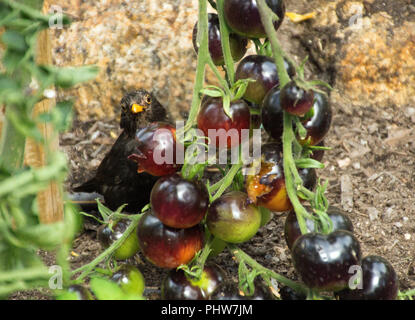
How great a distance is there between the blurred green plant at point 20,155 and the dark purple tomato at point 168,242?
49 cm

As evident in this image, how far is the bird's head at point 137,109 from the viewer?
7.24 feet

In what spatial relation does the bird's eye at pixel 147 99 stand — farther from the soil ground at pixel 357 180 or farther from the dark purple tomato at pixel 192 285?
the dark purple tomato at pixel 192 285

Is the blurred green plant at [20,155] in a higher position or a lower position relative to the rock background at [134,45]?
lower

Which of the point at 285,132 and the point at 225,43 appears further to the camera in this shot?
the point at 225,43

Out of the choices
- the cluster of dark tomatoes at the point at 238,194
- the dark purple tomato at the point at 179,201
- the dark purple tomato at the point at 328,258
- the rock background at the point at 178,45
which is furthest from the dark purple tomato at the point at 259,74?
the rock background at the point at 178,45

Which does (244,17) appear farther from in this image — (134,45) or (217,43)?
(134,45)

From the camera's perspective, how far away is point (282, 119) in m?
0.92

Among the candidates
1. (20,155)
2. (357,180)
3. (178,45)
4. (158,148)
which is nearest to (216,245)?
(158,148)

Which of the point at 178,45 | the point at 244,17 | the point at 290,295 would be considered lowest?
the point at 290,295

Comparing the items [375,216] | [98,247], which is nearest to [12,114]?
[98,247]

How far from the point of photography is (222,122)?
36.9 inches

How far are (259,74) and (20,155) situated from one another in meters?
0.59

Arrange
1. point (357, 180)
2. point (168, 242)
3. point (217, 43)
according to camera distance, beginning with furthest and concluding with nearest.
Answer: point (357, 180) < point (217, 43) < point (168, 242)

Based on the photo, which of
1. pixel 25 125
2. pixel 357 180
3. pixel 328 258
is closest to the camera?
pixel 25 125
